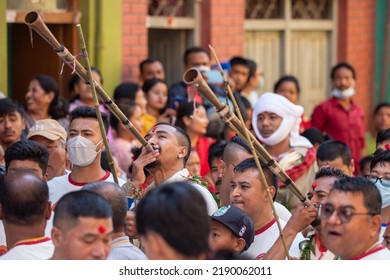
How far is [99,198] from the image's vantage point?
546 cm

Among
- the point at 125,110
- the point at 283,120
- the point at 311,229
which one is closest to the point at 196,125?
the point at 125,110

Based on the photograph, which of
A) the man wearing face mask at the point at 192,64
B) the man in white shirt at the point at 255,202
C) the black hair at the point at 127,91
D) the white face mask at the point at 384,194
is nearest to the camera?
the man in white shirt at the point at 255,202

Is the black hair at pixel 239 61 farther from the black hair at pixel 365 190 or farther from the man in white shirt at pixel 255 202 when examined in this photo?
the black hair at pixel 365 190

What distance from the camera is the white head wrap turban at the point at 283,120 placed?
952 cm

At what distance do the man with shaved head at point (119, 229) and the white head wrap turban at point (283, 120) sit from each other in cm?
358

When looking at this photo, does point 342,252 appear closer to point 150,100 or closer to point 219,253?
point 219,253

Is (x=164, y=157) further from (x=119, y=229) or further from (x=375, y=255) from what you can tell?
(x=375, y=255)

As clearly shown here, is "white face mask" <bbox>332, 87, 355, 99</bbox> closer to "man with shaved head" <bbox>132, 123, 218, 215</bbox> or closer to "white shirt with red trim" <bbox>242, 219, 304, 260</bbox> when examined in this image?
"man with shaved head" <bbox>132, 123, 218, 215</bbox>

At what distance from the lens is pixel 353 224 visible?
5.52 m

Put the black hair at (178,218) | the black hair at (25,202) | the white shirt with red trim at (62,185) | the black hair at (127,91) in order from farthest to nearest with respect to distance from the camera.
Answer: the black hair at (127,91) → the white shirt with red trim at (62,185) → the black hair at (25,202) → the black hair at (178,218)

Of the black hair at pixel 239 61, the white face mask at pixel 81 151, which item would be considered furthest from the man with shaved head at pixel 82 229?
the black hair at pixel 239 61

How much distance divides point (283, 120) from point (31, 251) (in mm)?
4346

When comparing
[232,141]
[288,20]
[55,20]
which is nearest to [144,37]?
[55,20]

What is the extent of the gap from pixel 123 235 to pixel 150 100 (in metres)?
5.17
